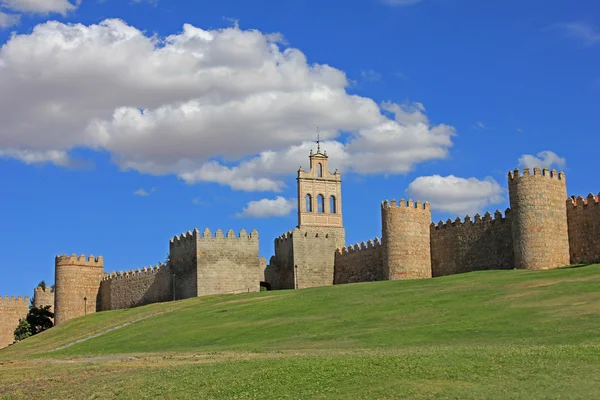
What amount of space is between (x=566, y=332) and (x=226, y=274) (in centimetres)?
3397

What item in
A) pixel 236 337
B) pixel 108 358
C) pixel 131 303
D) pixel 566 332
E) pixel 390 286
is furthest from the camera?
pixel 131 303

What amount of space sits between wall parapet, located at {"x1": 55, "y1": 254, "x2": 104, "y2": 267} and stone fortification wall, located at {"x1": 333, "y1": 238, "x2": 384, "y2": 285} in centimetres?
2151

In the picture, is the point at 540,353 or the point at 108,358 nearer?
the point at 540,353

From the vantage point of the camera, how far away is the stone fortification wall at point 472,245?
49.3 metres

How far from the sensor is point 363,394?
18000 millimetres

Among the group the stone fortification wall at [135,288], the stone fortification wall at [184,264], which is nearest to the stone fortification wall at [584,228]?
the stone fortification wall at [184,264]

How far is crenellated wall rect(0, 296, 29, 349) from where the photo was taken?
7562 cm

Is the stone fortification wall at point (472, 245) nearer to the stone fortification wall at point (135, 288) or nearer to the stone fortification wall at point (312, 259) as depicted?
the stone fortification wall at point (312, 259)

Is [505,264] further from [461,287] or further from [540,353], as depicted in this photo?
[540,353]

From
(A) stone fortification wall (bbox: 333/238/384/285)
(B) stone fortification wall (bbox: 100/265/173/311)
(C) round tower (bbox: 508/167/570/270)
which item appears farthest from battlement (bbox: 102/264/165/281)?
(C) round tower (bbox: 508/167/570/270)

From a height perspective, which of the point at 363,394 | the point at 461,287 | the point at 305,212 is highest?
the point at 305,212

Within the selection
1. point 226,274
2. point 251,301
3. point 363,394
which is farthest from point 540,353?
point 226,274

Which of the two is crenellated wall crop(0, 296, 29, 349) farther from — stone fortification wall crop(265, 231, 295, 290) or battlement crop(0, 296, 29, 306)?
stone fortification wall crop(265, 231, 295, 290)

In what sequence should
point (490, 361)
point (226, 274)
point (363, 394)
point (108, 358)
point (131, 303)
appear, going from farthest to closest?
point (131, 303)
point (226, 274)
point (108, 358)
point (490, 361)
point (363, 394)
